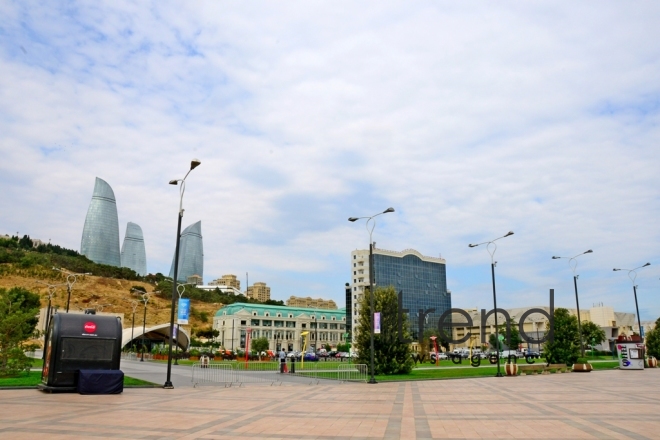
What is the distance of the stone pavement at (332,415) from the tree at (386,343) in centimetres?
1009

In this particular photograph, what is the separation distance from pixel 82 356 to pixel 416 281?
14113cm

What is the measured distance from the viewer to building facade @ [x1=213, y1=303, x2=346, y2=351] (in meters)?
124

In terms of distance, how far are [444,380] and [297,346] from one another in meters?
109

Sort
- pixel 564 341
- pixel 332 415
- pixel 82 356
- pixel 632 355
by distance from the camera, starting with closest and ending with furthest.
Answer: pixel 332 415 < pixel 82 356 < pixel 564 341 < pixel 632 355

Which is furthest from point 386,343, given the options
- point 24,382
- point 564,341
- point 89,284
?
point 89,284

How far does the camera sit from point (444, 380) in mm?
28141

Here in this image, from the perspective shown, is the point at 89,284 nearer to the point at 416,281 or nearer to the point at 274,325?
the point at 274,325

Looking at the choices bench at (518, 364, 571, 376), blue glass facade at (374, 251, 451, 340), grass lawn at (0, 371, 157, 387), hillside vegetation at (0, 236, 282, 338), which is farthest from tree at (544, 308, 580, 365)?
blue glass facade at (374, 251, 451, 340)

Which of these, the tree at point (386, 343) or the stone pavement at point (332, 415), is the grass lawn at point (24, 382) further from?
the tree at point (386, 343)

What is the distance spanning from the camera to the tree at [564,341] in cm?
3738

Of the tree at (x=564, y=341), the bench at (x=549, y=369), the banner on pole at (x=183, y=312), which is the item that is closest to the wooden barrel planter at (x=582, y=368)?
the bench at (x=549, y=369)

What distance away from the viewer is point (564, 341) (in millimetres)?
37906

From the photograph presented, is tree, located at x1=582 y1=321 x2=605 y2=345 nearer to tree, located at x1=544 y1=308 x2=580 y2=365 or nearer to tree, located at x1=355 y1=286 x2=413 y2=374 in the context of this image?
tree, located at x1=544 y1=308 x2=580 y2=365

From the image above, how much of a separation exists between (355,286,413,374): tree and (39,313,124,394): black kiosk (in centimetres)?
1542
